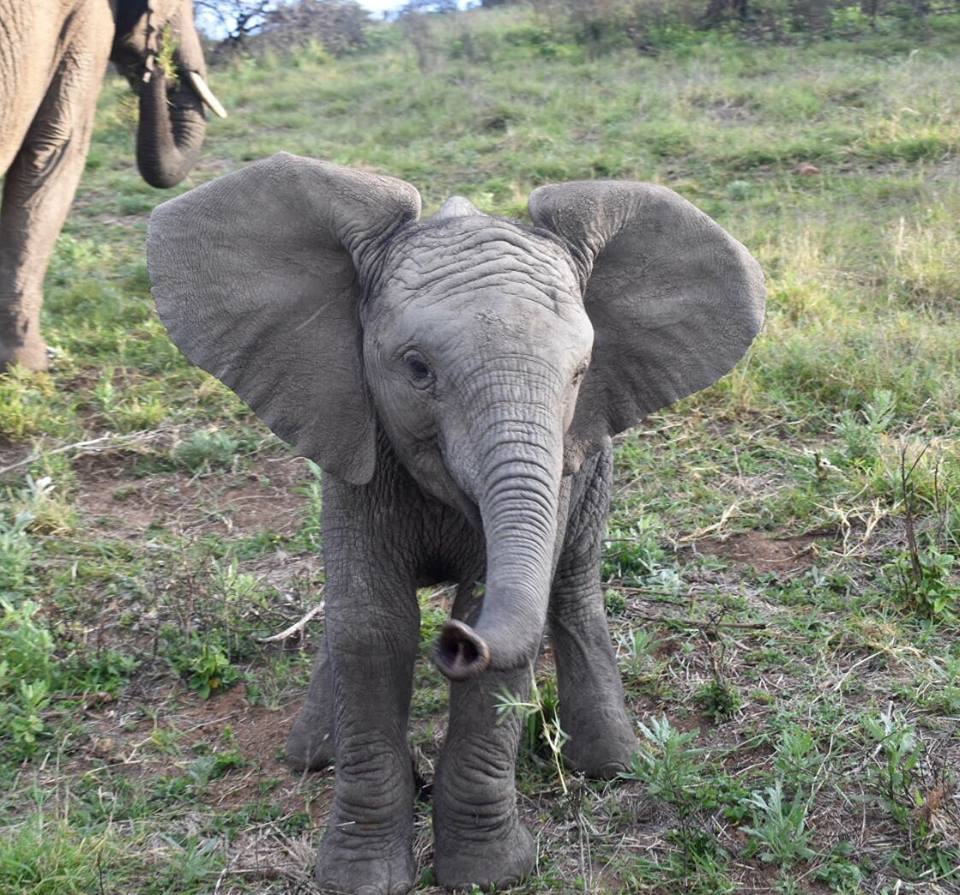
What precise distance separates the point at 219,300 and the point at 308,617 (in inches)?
56.8

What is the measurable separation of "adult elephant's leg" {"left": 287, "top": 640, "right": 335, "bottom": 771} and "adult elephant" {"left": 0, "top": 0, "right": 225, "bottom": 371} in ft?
10.1

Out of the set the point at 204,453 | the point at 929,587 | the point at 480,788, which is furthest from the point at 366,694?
the point at 204,453

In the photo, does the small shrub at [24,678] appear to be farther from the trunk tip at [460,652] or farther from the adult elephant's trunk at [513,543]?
the trunk tip at [460,652]

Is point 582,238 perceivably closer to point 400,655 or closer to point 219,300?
point 219,300

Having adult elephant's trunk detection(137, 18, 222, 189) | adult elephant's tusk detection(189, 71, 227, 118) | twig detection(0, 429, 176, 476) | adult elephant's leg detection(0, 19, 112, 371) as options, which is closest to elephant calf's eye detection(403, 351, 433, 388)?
twig detection(0, 429, 176, 476)

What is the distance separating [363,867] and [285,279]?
1.33 metres

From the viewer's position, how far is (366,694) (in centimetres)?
317

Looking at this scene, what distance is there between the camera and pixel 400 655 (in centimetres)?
320

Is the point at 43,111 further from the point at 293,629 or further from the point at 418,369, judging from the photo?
the point at 418,369

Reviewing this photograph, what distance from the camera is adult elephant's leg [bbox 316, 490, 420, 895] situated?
124 inches

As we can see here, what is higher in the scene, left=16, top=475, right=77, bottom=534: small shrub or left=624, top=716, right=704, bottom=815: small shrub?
left=624, top=716, right=704, bottom=815: small shrub

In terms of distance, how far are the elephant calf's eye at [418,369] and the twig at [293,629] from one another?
1.57m

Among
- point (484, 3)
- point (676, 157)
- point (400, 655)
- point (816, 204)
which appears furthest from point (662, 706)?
point (484, 3)

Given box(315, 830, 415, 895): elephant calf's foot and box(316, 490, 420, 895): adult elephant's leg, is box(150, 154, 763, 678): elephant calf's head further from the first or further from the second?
box(315, 830, 415, 895): elephant calf's foot
